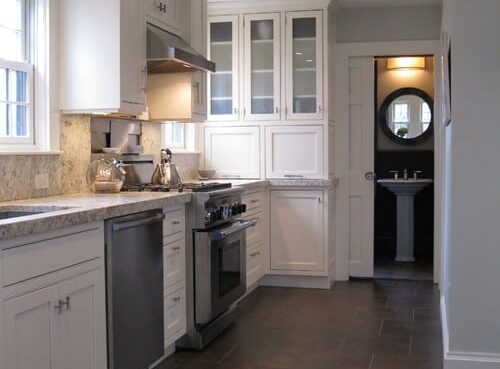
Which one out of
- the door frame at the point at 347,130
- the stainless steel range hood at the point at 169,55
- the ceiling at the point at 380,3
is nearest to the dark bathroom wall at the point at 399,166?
the door frame at the point at 347,130

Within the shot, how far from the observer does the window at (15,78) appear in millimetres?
3344

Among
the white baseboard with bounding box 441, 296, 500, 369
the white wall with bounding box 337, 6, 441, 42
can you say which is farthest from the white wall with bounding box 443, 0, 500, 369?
the white wall with bounding box 337, 6, 441, 42

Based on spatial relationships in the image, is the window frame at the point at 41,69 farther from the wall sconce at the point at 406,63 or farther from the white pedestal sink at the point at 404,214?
the wall sconce at the point at 406,63

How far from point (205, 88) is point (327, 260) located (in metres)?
1.85

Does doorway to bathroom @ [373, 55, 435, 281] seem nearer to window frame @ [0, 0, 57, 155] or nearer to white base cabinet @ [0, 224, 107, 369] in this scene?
window frame @ [0, 0, 57, 155]

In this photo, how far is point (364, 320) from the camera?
4602 mm

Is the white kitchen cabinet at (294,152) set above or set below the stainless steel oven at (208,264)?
above

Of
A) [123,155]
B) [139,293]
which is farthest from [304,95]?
[139,293]

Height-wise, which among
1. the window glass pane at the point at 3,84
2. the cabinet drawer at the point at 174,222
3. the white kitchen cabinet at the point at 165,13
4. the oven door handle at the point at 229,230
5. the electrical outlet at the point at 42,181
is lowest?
the oven door handle at the point at 229,230

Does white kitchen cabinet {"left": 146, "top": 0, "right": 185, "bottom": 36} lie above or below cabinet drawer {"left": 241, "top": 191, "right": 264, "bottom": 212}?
above

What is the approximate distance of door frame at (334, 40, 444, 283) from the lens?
5832 mm

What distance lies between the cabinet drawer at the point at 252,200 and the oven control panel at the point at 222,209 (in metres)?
0.48

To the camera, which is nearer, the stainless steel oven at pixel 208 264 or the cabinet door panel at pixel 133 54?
the cabinet door panel at pixel 133 54

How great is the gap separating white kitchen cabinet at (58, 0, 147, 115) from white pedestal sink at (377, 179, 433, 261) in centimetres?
413
